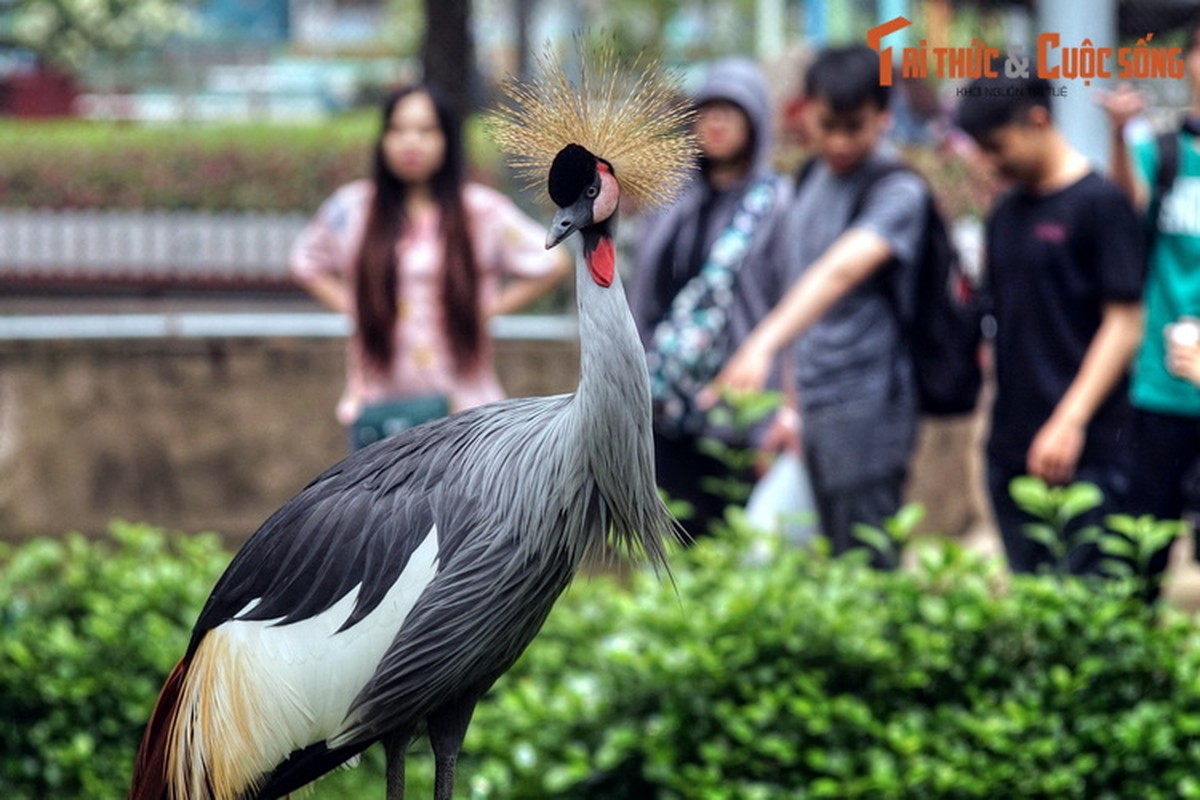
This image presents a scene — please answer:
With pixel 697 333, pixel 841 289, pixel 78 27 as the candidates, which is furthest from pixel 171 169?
pixel 78 27

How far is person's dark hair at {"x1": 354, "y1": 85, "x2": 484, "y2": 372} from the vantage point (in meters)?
5.43

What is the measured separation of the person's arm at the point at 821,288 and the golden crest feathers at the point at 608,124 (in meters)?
2.33

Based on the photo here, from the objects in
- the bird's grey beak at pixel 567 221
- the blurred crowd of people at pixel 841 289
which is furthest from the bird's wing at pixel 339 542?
the blurred crowd of people at pixel 841 289

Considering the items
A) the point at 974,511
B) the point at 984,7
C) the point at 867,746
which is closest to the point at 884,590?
the point at 867,746

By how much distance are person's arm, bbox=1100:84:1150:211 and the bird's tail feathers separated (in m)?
3.14

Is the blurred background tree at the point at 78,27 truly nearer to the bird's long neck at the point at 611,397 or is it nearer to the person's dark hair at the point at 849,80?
the person's dark hair at the point at 849,80

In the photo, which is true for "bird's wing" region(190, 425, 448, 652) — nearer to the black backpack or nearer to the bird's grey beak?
the bird's grey beak

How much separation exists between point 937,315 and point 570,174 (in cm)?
293

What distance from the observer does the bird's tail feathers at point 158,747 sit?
2.97 metres

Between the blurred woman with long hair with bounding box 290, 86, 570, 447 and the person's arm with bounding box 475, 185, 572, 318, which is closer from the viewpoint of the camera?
the blurred woman with long hair with bounding box 290, 86, 570, 447

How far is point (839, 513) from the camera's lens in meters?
5.29

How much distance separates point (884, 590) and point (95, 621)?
7.03 feet

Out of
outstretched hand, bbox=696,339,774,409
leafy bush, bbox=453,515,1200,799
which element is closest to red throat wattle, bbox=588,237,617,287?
leafy bush, bbox=453,515,1200,799

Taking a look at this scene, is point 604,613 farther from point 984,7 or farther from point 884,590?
point 984,7
